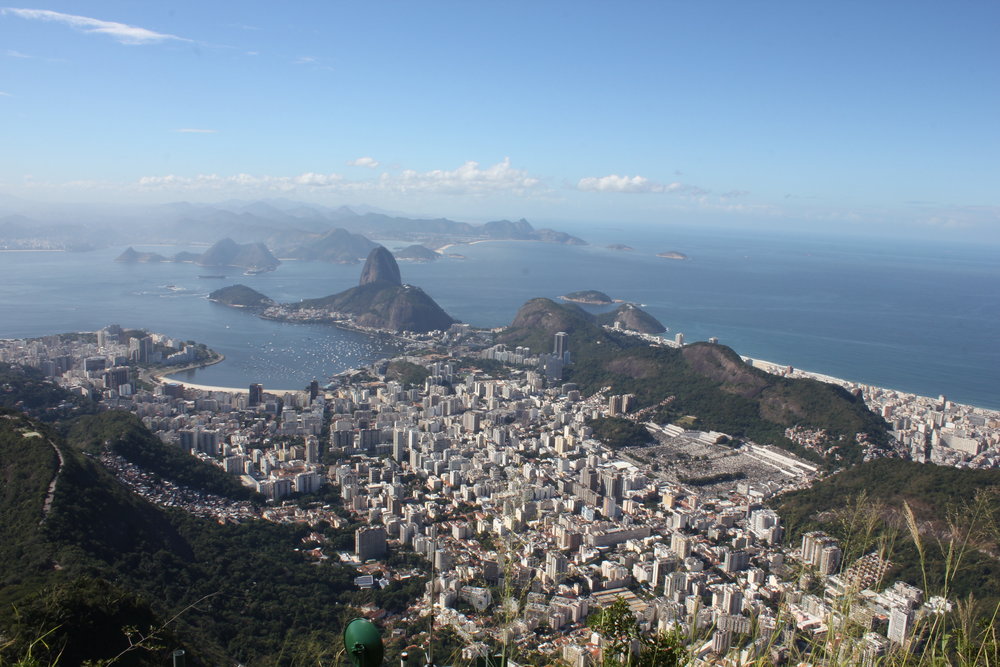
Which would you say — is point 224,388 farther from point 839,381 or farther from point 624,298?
point 624,298

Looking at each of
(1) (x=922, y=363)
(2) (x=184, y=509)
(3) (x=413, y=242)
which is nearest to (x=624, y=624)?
(2) (x=184, y=509)

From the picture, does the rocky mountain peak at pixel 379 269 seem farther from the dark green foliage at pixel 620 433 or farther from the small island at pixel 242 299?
the dark green foliage at pixel 620 433

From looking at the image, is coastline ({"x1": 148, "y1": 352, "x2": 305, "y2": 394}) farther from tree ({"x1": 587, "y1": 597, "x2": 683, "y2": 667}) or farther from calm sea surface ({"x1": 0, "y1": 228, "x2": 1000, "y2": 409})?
tree ({"x1": 587, "y1": 597, "x2": 683, "y2": 667})

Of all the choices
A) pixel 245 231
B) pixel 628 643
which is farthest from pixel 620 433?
pixel 245 231

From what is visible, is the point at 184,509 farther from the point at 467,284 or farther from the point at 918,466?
the point at 467,284

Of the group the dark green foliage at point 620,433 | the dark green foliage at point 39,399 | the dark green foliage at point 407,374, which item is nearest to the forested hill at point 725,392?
the dark green foliage at point 620,433

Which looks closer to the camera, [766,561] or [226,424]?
[766,561]
